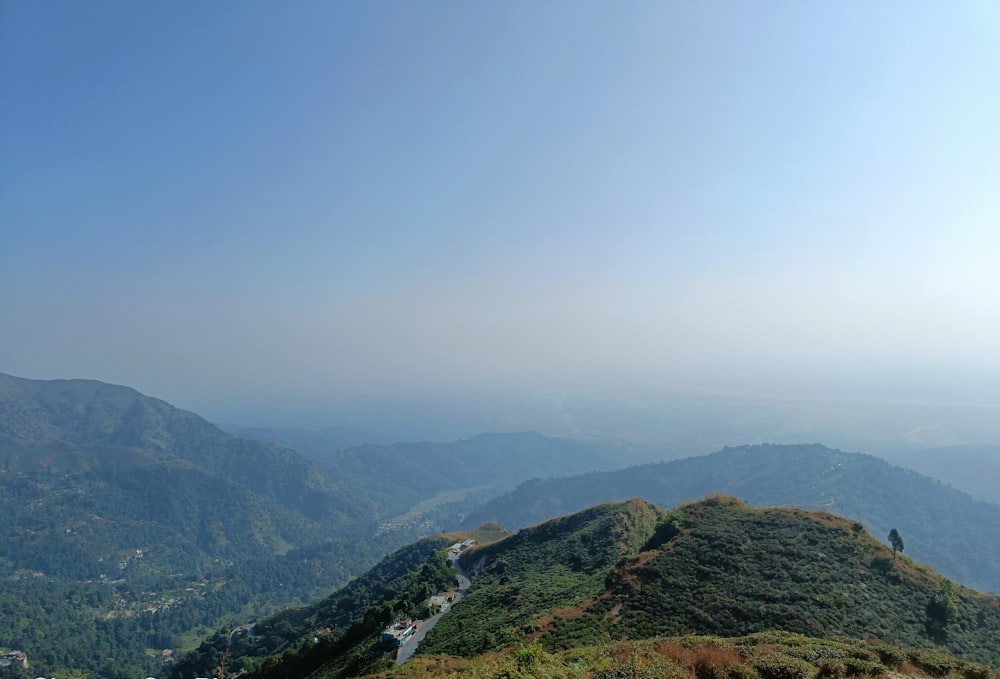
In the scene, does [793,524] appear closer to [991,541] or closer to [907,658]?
[907,658]

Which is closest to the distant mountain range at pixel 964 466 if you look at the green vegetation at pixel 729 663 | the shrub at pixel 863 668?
the green vegetation at pixel 729 663

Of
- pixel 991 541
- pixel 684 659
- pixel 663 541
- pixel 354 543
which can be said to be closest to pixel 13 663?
pixel 354 543

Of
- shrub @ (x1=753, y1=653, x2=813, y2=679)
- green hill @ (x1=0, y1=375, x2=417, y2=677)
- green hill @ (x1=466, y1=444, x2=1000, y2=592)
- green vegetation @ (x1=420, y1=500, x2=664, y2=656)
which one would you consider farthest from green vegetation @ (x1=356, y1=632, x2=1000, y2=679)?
green hill @ (x1=466, y1=444, x2=1000, y2=592)

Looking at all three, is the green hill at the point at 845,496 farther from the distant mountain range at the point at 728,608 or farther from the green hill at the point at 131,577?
the distant mountain range at the point at 728,608

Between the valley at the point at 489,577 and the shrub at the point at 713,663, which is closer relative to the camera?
the shrub at the point at 713,663

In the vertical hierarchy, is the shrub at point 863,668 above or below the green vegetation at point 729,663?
above

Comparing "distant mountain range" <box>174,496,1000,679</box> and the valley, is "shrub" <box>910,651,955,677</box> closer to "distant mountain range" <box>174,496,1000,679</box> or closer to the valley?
"distant mountain range" <box>174,496,1000,679</box>
